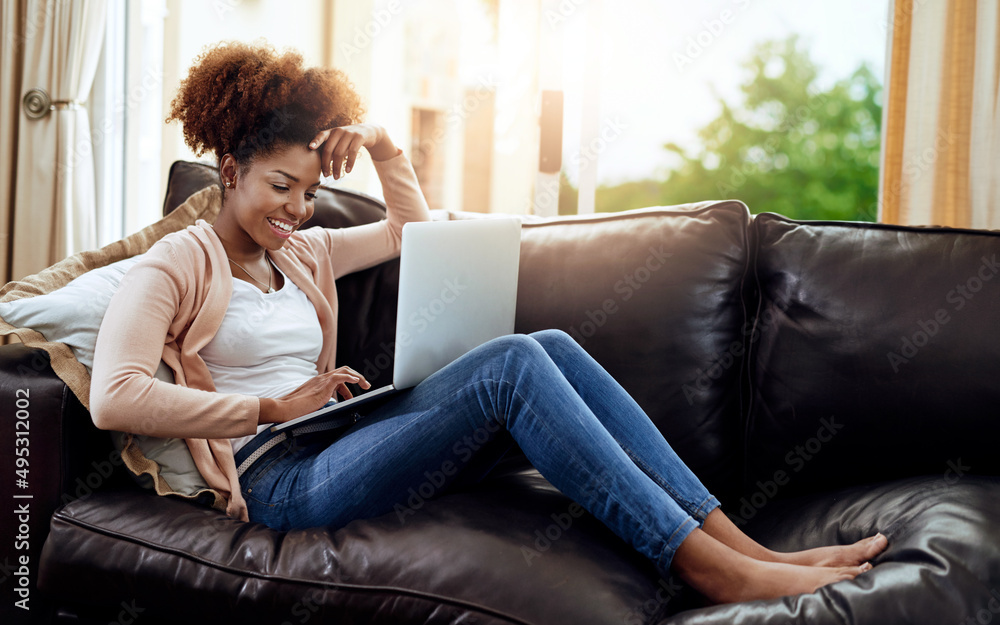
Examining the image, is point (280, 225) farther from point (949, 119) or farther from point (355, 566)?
point (949, 119)

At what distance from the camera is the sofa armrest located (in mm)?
1140

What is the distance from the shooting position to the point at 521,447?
1128 mm

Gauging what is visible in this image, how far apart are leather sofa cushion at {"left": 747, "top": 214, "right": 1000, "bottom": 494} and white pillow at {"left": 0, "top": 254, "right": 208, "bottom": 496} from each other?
1.03 meters

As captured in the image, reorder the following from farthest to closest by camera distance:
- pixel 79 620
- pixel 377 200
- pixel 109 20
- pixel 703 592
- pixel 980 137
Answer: pixel 109 20 < pixel 980 137 < pixel 377 200 < pixel 79 620 < pixel 703 592

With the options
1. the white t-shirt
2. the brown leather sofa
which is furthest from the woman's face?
the brown leather sofa

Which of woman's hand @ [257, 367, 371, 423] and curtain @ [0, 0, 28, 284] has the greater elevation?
curtain @ [0, 0, 28, 284]

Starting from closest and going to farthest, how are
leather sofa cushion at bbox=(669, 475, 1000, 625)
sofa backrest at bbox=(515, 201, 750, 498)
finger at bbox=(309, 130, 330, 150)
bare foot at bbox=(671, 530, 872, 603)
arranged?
leather sofa cushion at bbox=(669, 475, 1000, 625) < bare foot at bbox=(671, 530, 872, 603) < finger at bbox=(309, 130, 330, 150) < sofa backrest at bbox=(515, 201, 750, 498)

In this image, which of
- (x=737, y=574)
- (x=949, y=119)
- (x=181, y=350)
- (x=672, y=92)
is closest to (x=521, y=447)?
(x=737, y=574)

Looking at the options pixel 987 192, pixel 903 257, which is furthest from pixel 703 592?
pixel 987 192

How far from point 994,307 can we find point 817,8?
1.76 metres

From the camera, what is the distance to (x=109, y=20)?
2656mm

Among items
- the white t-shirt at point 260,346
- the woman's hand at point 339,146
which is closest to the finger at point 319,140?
the woman's hand at point 339,146

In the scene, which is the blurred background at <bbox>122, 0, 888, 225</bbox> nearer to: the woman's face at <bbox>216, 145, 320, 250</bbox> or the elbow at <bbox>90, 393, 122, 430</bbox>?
the woman's face at <bbox>216, 145, 320, 250</bbox>

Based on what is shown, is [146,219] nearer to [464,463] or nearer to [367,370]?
[367,370]
